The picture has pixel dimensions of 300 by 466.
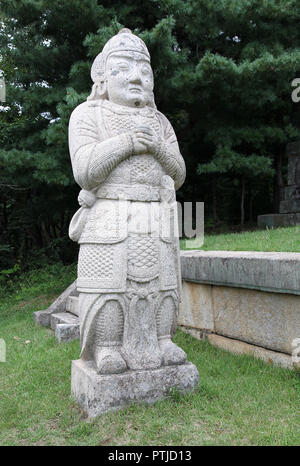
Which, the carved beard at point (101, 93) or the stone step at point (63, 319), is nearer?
the carved beard at point (101, 93)

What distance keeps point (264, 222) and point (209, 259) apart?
416cm

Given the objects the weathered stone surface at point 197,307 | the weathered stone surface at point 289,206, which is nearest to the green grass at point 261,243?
the weathered stone surface at point 197,307

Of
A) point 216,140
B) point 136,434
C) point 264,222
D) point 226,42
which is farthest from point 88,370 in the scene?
point 226,42

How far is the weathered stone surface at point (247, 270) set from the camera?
11.2 feet

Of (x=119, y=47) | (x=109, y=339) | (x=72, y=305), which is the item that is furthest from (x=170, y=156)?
(x=72, y=305)

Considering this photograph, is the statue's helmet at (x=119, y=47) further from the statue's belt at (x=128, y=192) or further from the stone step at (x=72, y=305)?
the stone step at (x=72, y=305)

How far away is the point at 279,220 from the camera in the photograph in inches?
313

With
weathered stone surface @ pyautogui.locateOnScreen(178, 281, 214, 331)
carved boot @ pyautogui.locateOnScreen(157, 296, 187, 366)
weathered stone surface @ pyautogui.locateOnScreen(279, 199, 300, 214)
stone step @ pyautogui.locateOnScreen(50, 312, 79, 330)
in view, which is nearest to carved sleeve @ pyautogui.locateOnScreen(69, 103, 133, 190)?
carved boot @ pyautogui.locateOnScreen(157, 296, 187, 366)

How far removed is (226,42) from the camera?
301 inches

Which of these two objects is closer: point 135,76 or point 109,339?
point 109,339

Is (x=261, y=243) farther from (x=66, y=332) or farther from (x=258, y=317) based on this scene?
(x=66, y=332)

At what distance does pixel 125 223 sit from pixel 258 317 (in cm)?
162

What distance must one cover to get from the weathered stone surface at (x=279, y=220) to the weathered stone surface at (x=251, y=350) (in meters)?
3.96

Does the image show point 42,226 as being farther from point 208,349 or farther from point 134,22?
point 208,349
